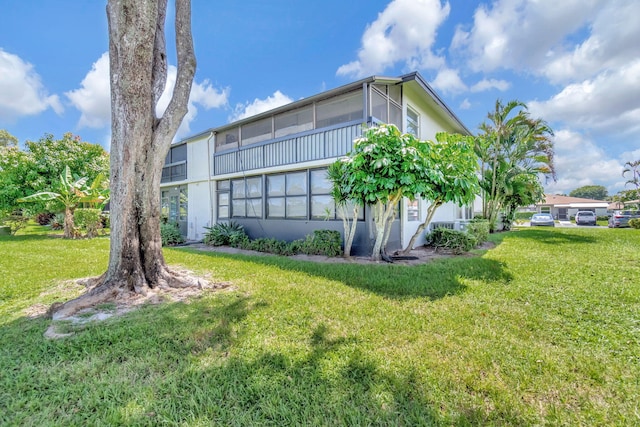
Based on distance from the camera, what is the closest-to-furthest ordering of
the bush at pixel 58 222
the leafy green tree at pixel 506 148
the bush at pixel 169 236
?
the bush at pixel 169 236 < the leafy green tree at pixel 506 148 < the bush at pixel 58 222

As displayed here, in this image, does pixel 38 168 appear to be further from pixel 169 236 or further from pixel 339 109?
pixel 339 109

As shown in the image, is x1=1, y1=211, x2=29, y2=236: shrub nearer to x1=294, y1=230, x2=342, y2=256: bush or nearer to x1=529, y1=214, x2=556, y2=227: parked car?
x1=294, y1=230, x2=342, y2=256: bush

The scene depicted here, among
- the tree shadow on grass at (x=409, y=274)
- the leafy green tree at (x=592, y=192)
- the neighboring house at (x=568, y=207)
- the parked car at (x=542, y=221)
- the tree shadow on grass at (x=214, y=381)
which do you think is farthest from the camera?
the leafy green tree at (x=592, y=192)

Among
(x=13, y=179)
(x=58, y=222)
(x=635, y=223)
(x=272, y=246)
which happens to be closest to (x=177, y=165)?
(x=13, y=179)

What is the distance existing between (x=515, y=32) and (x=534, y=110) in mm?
7767

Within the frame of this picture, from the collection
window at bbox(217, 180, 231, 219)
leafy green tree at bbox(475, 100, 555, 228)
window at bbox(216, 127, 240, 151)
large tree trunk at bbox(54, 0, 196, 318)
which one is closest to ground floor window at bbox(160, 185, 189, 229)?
window at bbox(217, 180, 231, 219)

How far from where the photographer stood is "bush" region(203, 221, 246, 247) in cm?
1192

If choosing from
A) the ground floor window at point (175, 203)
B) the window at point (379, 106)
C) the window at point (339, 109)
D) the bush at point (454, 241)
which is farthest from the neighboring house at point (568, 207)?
the ground floor window at point (175, 203)

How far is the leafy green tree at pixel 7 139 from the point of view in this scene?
110 ft

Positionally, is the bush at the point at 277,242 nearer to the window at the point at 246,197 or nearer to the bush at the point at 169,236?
the window at the point at 246,197

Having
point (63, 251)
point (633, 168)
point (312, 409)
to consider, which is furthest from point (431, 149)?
point (633, 168)

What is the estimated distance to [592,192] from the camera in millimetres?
76688

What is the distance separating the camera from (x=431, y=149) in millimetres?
7375

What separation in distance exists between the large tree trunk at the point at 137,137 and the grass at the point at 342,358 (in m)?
1.23
